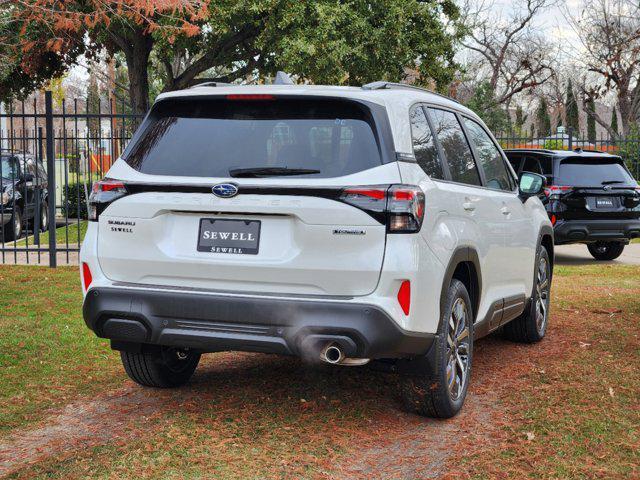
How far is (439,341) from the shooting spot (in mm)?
4762

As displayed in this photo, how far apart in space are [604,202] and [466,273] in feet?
31.2

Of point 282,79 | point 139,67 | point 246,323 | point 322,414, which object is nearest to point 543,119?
point 139,67

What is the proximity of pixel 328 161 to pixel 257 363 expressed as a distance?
2559 mm

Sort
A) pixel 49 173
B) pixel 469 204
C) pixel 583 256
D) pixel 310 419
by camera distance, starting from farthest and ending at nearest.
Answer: pixel 583 256 → pixel 49 173 → pixel 469 204 → pixel 310 419

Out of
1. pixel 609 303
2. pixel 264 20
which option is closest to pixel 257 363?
pixel 609 303

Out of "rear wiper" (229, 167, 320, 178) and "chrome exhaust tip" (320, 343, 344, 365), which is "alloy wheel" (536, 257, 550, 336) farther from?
"rear wiper" (229, 167, 320, 178)

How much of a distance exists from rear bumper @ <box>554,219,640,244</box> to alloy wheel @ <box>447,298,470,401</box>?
8947 millimetres

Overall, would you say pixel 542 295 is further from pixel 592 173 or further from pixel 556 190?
pixel 592 173

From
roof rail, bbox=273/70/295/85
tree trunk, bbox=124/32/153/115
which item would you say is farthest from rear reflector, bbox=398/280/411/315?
tree trunk, bbox=124/32/153/115

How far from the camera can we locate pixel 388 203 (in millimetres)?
4336

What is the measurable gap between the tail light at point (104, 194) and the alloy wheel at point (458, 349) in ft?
6.55

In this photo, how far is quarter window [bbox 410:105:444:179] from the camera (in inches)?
190

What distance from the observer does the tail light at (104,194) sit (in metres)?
4.80

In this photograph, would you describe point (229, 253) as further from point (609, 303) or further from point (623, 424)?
point (609, 303)
